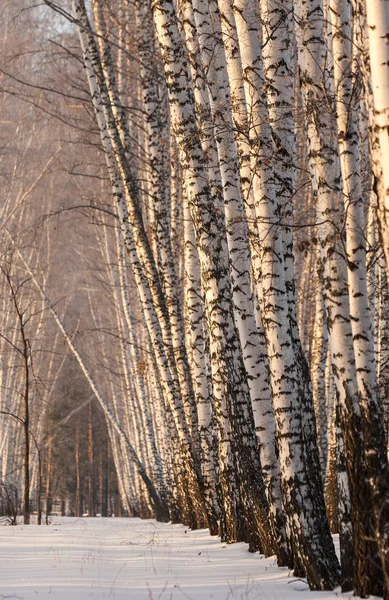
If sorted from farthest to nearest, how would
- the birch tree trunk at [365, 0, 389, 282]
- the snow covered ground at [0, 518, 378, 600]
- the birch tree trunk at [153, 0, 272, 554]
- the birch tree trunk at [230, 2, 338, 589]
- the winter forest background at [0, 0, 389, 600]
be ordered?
the birch tree trunk at [153, 0, 272, 554] < the birch tree trunk at [230, 2, 338, 589] < the snow covered ground at [0, 518, 378, 600] < the winter forest background at [0, 0, 389, 600] < the birch tree trunk at [365, 0, 389, 282]

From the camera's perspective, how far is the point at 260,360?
795cm

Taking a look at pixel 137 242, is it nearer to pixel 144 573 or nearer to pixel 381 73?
pixel 144 573

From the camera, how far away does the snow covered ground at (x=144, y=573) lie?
236 inches

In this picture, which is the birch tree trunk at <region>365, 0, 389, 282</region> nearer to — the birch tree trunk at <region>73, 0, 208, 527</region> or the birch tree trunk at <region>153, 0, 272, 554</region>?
the birch tree trunk at <region>153, 0, 272, 554</region>

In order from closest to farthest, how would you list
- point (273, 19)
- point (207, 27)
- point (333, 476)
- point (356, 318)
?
point (356, 318), point (273, 19), point (207, 27), point (333, 476)

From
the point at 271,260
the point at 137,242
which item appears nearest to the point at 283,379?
the point at 271,260

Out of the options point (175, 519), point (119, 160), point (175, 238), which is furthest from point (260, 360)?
point (175, 519)

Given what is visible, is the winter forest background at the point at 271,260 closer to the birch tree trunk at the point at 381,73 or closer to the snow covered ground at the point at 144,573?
the birch tree trunk at the point at 381,73

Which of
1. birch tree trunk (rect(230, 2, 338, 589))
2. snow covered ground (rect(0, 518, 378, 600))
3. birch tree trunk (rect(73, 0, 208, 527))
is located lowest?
snow covered ground (rect(0, 518, 378, 600))

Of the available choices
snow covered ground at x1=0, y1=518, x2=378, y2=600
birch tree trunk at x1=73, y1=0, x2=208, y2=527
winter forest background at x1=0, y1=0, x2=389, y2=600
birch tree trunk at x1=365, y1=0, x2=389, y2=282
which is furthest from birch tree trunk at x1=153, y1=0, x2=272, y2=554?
birch tree trunk at x1=365, y1=0, x2=389, y2=282

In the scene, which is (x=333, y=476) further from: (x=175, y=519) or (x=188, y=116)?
(x=188, y=116)

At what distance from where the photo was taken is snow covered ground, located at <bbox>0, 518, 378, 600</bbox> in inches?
236

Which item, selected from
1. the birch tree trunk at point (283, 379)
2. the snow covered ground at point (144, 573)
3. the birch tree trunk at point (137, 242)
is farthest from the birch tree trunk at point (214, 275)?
the birch tree trunk at point (137, 242)

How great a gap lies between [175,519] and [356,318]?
13278mm
